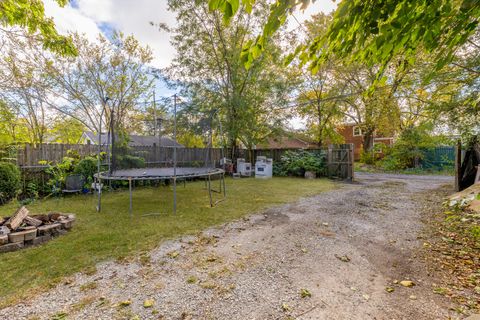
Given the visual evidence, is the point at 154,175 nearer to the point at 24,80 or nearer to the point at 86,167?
the point at 86,167

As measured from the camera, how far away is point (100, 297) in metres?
1.67

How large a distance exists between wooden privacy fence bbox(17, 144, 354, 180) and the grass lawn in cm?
138

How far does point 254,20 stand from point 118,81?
7962 mm

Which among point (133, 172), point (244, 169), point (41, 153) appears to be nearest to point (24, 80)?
point (41, 153)

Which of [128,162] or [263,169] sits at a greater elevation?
[128,162]

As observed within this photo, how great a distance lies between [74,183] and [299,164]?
8087 mm

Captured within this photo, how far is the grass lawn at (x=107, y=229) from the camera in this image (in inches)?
78.5

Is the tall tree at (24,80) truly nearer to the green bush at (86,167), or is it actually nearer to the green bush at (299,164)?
the green bush at (86,167)

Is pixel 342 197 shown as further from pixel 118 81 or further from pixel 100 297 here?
pixel 118 81

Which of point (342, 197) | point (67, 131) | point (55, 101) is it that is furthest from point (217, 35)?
point (67, 131)

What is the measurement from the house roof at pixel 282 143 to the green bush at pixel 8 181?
8876 mm

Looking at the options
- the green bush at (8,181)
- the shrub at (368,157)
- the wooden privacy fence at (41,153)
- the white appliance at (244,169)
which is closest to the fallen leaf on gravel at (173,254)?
the green bush at (8,181)

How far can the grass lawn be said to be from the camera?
1994 mm

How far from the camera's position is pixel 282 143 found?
1215 cm
